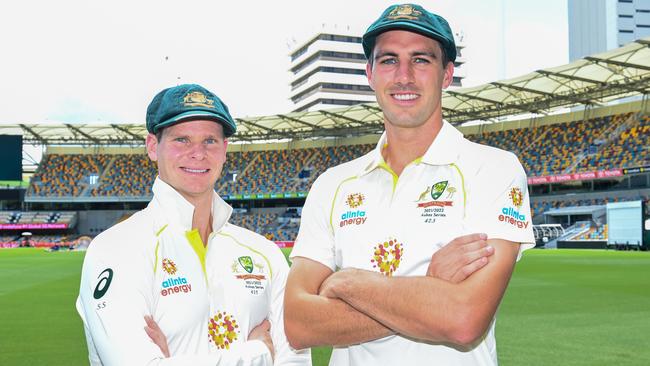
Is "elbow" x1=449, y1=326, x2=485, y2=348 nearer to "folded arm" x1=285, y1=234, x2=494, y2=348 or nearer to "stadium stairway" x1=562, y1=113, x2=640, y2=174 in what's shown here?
"folded arm" x1=285, y1=234, x2=494, y2=348

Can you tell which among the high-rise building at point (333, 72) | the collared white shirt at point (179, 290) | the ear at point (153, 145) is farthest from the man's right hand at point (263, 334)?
the high-rise building at point (333, 72)

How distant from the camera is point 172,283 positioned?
3.27 m

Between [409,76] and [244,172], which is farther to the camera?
[244,172]

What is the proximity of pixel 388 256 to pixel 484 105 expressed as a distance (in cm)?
5612

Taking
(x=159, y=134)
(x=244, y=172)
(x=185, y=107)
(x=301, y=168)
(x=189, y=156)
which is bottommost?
(x=189, y=156)

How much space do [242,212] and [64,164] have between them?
76.9ft

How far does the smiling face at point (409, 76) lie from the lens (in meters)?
3.27

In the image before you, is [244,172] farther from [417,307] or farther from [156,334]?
[417,307]

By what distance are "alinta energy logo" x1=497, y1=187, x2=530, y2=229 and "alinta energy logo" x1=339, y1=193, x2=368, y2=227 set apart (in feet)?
2.28

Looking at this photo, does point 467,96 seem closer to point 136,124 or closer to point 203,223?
point 136,124

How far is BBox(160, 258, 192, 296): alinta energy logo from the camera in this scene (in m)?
3.24

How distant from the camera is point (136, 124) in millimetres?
66625

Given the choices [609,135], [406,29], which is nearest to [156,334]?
[406,29]

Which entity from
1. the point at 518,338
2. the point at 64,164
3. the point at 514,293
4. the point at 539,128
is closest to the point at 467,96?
the point at 539,128
